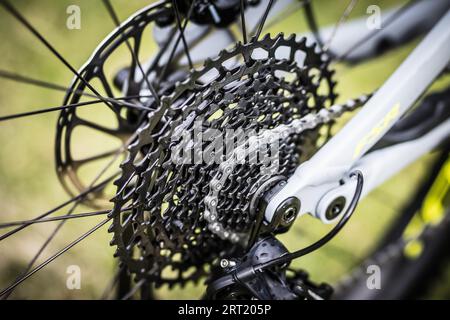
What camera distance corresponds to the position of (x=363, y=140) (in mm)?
754

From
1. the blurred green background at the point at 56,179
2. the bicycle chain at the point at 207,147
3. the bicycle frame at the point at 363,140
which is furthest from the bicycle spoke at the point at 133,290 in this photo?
the bicycle frame at the point at 363,140

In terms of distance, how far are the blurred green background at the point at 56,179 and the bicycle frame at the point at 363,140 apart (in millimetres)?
294

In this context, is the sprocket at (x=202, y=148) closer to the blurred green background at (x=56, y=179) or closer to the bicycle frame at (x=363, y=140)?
the bicycle frame at (x=363, y=140)

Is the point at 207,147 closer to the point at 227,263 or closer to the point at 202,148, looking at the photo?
the point at 202,148

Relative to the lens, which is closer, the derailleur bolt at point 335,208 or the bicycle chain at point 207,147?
the bicycle chain at point 207,147

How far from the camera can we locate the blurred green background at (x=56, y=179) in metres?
1.20

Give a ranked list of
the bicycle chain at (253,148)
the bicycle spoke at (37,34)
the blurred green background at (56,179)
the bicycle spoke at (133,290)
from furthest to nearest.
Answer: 1. the blurred green background at (56,179)
2. the bicycle spoke at (133,290)
3. the bicycle chain at (253,148)
4. the bicycle spoke at (37,34)

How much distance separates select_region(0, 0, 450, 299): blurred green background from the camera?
1.20 meters

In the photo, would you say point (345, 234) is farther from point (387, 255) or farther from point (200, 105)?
point (200, 105)

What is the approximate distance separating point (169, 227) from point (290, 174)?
213 millimetres

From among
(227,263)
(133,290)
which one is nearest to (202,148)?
(227,263)


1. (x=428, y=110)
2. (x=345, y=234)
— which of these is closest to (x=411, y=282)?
(x=345, y=234)

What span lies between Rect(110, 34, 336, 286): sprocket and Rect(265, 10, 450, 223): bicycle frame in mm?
52

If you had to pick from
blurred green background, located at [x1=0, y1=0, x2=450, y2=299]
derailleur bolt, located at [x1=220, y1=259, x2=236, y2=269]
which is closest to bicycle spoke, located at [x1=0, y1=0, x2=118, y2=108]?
derailleur bolt, located at [x1=220, y1=259, x2=236, y2=269]
